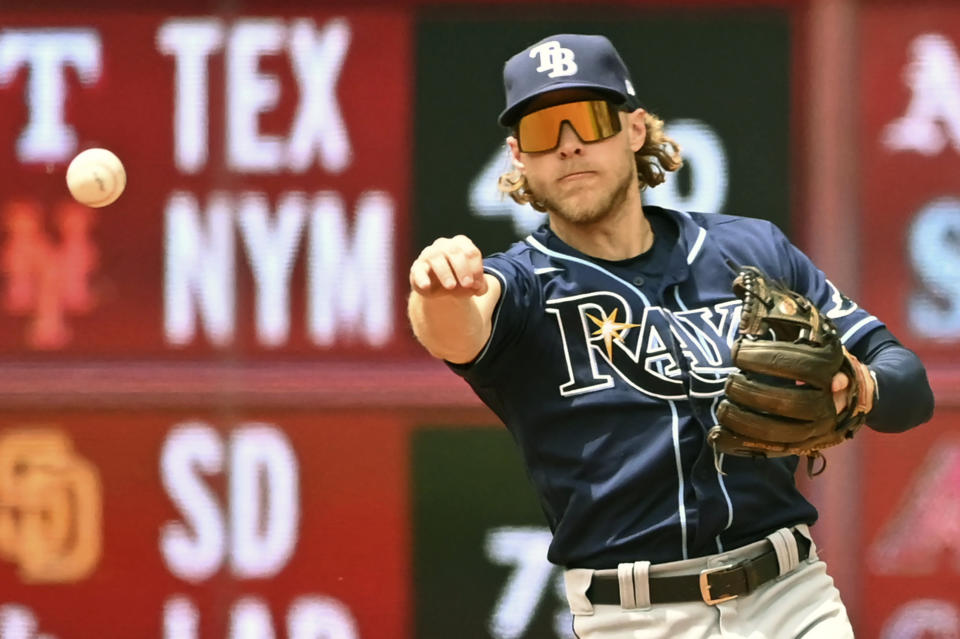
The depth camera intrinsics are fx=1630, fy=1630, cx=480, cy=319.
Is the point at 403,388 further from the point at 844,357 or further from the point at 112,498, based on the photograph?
the point at 844,357

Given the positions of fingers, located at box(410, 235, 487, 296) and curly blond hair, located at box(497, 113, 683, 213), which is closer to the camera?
fingers, located at box(410, 235, 487, 296)

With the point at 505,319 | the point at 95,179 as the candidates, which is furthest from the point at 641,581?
the point at 95,179

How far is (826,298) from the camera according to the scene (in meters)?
3.22

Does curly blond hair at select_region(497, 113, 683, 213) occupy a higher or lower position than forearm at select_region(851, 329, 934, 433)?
higher

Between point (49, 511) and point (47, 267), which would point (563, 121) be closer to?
point (47, 267)

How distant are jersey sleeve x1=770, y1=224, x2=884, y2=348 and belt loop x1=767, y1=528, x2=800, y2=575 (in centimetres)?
40

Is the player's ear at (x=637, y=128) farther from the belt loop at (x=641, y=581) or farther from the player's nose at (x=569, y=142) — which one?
the belt loop at (x=641, y=581)

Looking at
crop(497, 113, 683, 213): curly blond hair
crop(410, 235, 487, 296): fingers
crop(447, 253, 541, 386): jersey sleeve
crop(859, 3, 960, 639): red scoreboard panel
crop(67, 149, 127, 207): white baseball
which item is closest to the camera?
crop(410, 235, 487, 296): fingers

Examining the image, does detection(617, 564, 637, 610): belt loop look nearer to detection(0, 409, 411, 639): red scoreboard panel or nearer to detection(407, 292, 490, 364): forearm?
detection(407, 292, 490, 364): forearm

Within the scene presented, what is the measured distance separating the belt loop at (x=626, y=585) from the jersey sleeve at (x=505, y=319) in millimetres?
426

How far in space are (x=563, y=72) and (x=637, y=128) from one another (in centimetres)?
30

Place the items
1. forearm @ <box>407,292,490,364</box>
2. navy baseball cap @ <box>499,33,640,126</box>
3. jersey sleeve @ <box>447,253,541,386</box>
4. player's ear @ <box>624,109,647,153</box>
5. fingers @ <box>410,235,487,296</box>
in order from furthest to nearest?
player's ear @ <box>624,109,647,153</box>
navy baseball cap @ <box>499,33,640,126</box>
jersey sleeve @ <box>447,253,541,386</box>
forearm @ <box>407,292,490,364</box>
fingers @ <box>410,235,487,296</box>

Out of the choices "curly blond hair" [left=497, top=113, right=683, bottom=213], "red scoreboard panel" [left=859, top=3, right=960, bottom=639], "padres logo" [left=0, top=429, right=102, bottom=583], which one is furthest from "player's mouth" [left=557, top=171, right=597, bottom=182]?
"padres logo" [left=0, top=429, right=102, bottom=583]

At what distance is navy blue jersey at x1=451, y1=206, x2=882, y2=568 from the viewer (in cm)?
300
